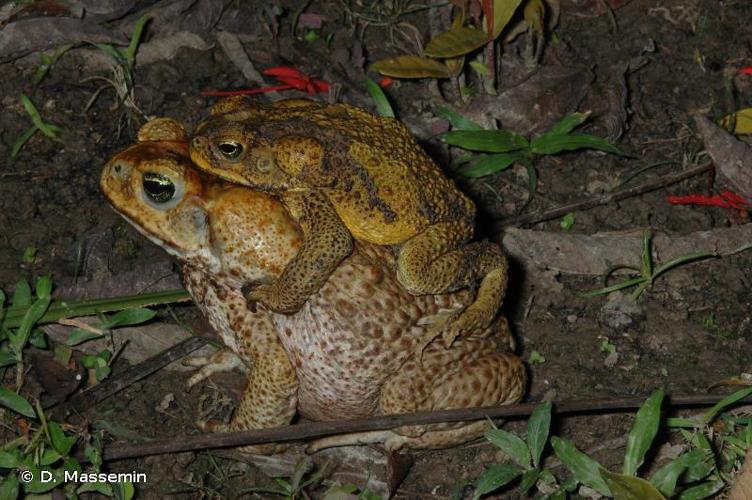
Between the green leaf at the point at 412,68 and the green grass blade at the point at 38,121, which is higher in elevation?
the green leaf at the point at 412,68

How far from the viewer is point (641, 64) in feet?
19.5

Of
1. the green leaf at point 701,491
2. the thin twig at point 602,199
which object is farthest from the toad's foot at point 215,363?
the green leaf at point 701,491

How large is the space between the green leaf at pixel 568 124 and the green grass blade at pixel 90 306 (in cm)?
227

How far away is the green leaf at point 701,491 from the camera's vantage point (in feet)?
12.3

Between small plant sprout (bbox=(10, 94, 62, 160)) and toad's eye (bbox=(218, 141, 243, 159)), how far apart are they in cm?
216

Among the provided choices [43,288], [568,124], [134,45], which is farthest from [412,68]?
[43,288]

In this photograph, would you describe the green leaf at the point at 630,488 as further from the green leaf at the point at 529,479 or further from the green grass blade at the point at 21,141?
the green grass blade at the point at 21,141

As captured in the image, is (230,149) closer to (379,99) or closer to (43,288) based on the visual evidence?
(43,288)

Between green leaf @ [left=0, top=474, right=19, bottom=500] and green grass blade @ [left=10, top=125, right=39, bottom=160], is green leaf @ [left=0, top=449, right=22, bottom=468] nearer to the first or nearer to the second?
green leaf @ [left=0, top=474, right=19, bottom=500]

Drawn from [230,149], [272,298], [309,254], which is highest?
[230,149]

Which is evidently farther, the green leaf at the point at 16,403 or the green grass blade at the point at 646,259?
the green grass blade at the point at 646,259

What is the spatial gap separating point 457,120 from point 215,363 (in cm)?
198

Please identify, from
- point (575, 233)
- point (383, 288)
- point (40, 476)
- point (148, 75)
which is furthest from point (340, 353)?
point (148, 75)

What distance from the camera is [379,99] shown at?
5363mm
